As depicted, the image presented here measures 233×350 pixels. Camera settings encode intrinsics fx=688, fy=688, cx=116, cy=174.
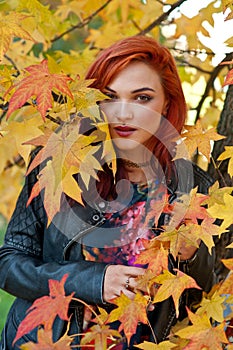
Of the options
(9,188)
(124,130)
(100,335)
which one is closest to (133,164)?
(124,130)

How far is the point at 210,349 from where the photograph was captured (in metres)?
1.18

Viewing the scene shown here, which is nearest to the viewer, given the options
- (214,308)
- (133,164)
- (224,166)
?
(214,308)

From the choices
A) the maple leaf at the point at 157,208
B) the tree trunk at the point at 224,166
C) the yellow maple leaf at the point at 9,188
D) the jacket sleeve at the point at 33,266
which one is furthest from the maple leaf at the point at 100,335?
the yellow maple leaf at the point at 9,188

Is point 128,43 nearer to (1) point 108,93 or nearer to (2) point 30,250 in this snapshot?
(1) point 108,93

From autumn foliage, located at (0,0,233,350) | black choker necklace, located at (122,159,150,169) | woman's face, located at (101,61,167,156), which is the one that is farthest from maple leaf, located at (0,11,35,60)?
black choker necklace, located at (122,159,150,169)

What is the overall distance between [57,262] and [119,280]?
0.19 m

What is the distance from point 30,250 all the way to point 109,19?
5.19ft

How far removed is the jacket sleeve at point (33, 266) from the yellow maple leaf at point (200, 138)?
0.30m

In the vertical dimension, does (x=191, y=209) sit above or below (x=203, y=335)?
above

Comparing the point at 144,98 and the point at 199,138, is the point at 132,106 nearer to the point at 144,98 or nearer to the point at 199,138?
the point at 144,98

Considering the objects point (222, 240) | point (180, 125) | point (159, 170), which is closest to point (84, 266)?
point (159, 170)

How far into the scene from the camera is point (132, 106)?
1.42 m

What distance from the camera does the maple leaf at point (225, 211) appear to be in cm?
121

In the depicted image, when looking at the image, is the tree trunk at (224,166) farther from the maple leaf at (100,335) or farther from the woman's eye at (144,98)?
the maple leaf at (100,335)
